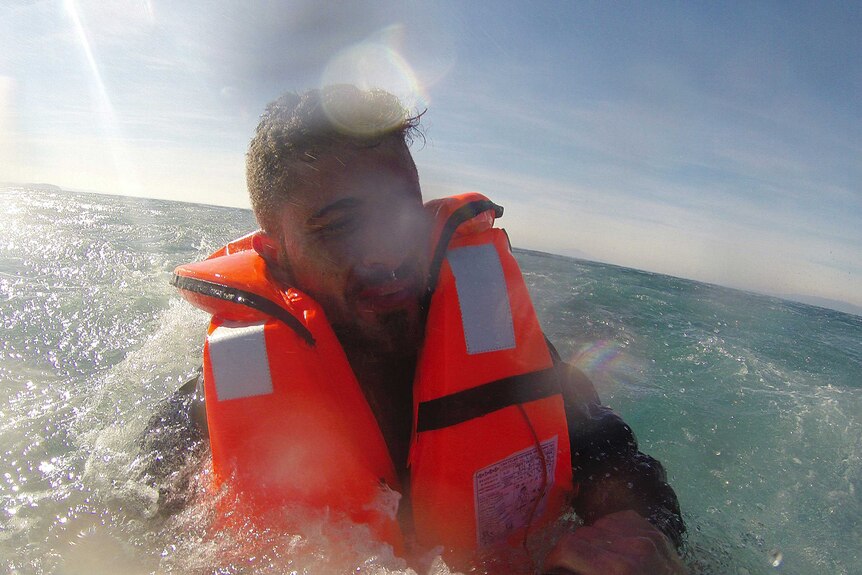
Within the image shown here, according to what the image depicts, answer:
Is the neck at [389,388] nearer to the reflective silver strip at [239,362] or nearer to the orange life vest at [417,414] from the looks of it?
the orange life vest at [417,414]

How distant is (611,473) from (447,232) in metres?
1.25

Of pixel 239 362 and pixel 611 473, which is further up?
pixel 239 362

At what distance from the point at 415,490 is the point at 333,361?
0.59 m

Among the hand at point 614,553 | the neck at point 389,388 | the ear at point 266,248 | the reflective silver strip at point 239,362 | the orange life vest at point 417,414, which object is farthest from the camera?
Answer: the ear at point 266,248

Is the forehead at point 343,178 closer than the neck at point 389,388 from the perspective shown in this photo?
Yes

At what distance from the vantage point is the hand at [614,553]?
1.20m

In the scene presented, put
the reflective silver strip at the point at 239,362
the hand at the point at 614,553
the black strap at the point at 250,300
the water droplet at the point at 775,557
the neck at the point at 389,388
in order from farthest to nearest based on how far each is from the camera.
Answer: the water droplet at the point at 775,557 → the neck at the point at 389,388 → the black strap at the point at 250,300 → the reflective silver strip at the point at 239,362 → the hand at the point at 614,553

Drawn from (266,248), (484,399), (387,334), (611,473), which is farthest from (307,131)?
(611,473)

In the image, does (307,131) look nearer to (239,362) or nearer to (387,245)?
(387,245)

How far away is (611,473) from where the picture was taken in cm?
200

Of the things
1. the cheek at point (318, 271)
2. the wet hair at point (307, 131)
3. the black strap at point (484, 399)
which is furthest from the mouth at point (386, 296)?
the wet hair at point (307, 131)

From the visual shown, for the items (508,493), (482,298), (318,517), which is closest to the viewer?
(318,517)

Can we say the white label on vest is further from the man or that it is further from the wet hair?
the wet hair

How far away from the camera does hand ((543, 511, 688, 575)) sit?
1199 mm
